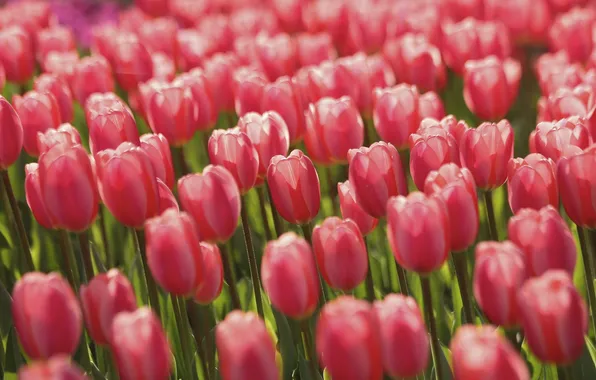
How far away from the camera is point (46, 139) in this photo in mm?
1982

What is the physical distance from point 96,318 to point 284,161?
51 cm

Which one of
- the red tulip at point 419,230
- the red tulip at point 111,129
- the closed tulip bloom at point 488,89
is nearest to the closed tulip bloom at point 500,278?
the red tulip at point 419,230

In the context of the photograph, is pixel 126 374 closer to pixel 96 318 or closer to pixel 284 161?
pixel 96 318

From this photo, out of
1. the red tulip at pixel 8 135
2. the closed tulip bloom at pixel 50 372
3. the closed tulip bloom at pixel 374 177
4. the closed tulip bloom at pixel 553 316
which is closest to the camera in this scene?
the closed tulip bloom at pixel 50 372

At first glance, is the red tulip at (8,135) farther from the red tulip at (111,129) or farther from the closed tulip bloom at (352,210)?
the closed tulip bloom at (352,210)

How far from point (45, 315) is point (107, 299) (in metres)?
0.14

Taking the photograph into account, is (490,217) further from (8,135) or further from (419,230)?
(8,135)

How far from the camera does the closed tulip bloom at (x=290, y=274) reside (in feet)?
4.77

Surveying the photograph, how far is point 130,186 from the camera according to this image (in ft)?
5.49

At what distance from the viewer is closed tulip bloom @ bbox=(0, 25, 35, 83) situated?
3.05 metres

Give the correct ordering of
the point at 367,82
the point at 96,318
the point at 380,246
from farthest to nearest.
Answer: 1. the point at 367,82
2. the point at 380,246
3. the point at 96,318

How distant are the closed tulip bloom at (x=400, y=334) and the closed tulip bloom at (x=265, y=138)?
798mm

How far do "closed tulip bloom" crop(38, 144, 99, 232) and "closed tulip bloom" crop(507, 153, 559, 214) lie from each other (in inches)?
32.5

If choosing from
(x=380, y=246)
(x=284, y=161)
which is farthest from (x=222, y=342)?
(x=380, y=246)
